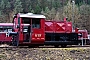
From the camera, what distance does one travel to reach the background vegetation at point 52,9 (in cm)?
5706

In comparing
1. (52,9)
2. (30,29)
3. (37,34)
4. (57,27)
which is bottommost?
(52,9)

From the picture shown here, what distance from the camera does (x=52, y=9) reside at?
230ft

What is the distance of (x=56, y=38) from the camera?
1778 cm

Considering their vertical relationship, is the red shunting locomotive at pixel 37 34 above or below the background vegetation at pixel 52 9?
above

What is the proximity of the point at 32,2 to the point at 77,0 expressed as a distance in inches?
704

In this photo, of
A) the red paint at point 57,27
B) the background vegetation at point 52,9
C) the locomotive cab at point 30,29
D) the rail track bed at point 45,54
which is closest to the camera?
the rail track bed at point 45,54

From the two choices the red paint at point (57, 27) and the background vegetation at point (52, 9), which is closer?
the red paint at point (57, 27)

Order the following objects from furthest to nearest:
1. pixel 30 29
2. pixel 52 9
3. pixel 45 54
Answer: pixel 52 9, pixel 30 29, pixel 45 54

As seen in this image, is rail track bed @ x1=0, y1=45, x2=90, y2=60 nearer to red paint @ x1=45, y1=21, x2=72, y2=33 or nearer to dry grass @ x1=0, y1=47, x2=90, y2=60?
dry grass @ x1=0, y1=47, x2=90, y2=60

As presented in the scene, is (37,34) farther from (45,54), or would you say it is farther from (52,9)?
(52,9)

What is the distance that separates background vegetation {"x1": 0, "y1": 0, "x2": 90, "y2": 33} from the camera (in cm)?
5706

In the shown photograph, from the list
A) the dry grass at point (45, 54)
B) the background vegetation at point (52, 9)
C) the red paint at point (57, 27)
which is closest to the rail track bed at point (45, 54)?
the dry grass at point (45, 54)

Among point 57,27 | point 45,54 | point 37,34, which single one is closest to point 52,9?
point 57,27

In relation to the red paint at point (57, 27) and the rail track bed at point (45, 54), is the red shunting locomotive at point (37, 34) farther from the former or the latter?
the rail track bed at point (45, 54)
